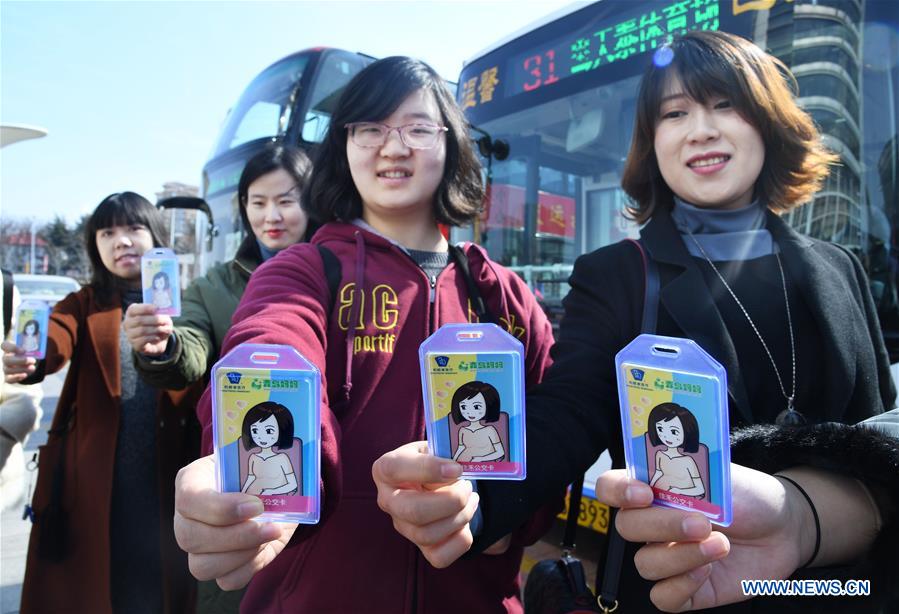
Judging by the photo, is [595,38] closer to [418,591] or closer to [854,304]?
[854,304]

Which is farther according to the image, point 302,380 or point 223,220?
point 223,220

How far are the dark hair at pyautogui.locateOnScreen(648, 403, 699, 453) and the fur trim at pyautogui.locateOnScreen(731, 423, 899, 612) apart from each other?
229 mm

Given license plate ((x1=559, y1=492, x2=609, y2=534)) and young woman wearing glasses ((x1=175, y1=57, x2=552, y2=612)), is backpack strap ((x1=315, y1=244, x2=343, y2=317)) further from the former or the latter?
license plate ((x1=559, y1=492, x2=609, y2=534))

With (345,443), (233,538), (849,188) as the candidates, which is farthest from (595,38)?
(233,538)

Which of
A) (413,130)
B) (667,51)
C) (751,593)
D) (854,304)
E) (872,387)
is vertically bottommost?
(751,593)

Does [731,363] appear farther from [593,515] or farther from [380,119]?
[593,515]

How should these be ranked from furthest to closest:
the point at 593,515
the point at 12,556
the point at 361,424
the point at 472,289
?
the point at 12,556 → the point at 593,515 → the point at 472,289 → the point at 361,424

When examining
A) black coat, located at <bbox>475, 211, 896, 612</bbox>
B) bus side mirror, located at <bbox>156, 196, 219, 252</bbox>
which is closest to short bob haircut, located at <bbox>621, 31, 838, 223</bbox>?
black coat, located at <bbox>475, 211, 896, 612</bbox>

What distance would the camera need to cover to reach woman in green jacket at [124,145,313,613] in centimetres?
218

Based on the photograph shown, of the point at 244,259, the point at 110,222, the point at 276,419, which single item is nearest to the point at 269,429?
the point at 276,419

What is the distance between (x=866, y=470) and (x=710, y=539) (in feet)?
1.05

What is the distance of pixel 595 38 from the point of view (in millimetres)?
3268

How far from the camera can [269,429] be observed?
0.92 m

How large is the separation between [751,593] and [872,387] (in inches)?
23.0
